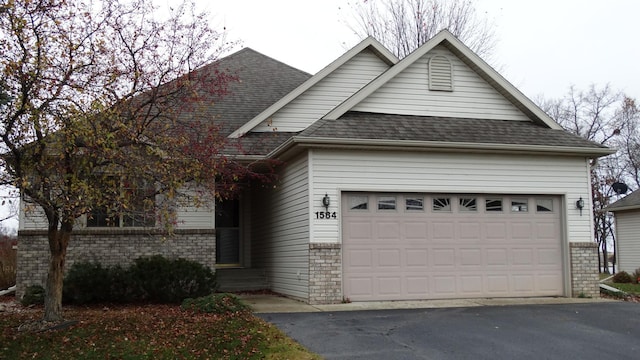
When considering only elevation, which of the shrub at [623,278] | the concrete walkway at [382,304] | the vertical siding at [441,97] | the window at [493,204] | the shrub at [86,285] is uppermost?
the vertical siding at [441,97]

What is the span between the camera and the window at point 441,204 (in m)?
13.7

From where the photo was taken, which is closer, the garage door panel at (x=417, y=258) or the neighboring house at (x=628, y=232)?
the garage door panel at (x=417, y=258)

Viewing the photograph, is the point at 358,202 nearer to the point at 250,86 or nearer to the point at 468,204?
the point at 468,204

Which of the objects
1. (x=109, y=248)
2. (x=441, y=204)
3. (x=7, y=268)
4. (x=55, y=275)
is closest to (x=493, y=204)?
(x=441, y=204)

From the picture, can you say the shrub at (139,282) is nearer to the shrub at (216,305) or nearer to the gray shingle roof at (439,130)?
the shrub at (216,305)

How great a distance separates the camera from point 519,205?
1420 centimetres

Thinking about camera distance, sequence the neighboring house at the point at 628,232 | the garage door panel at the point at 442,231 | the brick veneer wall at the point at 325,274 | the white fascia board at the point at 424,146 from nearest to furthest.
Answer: the brick veneer wall at the point at 325,274 < the white fascia board at the point at 424,146 < the garage door panel at the point at 442,231 < the neighboring house at the point at 628,232

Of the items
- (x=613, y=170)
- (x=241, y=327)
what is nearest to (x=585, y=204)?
(x=241, y=327)

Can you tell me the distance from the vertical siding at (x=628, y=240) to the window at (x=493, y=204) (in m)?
15.4

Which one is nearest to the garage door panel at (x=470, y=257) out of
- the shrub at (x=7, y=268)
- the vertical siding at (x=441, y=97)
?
the vertical siding at (x=441, y=97)

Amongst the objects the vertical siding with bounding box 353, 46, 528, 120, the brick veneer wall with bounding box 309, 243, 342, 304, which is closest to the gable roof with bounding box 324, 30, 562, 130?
the vertical siding with bounding box 353, 46, 528, 120

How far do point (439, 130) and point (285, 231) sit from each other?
4335 millimetres

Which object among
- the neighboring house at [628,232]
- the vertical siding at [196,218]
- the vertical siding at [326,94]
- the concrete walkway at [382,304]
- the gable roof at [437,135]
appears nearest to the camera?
the concrete walkway at [382,304]

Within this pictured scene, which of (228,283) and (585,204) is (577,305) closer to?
(585,204)
